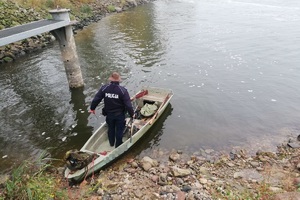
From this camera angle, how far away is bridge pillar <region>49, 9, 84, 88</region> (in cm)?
1372

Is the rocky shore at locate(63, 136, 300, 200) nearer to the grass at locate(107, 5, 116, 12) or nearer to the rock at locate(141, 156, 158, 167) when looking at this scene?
the rock at locate(141, 156, 158, 167)

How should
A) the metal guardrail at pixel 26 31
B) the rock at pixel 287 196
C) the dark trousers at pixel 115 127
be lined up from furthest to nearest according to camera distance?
the metal guardrail at pixel 26 31 < the dark trousers at pixel 115 127 < the rock at pixel 287 196

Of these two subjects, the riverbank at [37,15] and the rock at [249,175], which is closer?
the rock at [249,175]

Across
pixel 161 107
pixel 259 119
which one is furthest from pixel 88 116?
pixel 259 119

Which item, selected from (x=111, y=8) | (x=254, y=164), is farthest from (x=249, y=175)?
(x=111, y=8)

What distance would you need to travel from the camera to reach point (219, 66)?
1953 cm

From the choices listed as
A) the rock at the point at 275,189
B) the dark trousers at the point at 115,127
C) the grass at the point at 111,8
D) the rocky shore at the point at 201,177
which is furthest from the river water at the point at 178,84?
the grass at the point at 111,8

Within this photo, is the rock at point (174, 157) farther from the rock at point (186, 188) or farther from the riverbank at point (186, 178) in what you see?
the rock at point (186, 188)

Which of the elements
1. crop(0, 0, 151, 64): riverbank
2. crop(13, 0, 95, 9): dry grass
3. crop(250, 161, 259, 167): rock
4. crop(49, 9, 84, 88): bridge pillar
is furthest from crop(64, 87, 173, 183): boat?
crop(13, 0, 95, 9): dry grass

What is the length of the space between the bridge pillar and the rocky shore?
721 centimetres

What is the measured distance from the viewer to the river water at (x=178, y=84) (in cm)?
1187

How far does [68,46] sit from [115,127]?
6765mm

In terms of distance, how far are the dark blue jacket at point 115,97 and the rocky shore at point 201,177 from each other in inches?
83.4

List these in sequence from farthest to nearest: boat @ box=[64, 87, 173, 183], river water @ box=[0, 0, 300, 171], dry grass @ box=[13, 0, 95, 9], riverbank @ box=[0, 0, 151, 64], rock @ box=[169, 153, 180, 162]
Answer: dry grass @ box=[13, 0, 95, 9] → riverbank @ box=[0, 0, 151, 64] → river water @ box=[0, 0, 300, 171] → rock @ box=[169, 153, 180, 162] → boat @ box=[64, 87, 173, 183]
